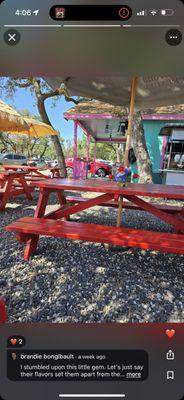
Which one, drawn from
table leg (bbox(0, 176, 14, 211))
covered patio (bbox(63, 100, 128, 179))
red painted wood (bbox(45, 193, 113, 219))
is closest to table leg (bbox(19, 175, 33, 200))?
table leg (bbox(0, 176, 14, 211))

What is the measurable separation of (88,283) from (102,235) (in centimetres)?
43

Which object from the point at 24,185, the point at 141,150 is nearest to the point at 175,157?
the point at 141,150

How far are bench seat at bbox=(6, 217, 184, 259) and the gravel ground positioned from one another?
0.36 meters

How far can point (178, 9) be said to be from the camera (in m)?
0.68

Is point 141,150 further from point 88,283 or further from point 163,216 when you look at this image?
point 88,283

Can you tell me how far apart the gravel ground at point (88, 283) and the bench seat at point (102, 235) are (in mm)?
362

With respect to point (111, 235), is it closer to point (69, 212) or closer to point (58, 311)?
point (58, 311)

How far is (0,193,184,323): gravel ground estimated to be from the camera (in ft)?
5.16

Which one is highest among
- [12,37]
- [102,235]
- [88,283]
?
[12,37]

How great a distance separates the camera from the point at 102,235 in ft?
6.55

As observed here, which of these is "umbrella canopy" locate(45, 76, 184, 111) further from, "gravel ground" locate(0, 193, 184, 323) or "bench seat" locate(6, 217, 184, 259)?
"gravel ground" locate(0, 193, 184, 323)

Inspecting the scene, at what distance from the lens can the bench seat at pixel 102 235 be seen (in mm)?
1844

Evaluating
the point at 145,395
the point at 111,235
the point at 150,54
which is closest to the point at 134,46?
the point at 150,54

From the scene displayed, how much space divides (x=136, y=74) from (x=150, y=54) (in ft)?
0.23
